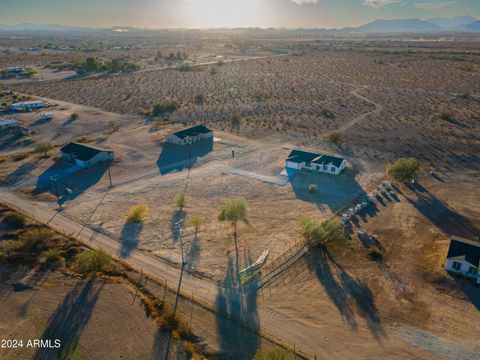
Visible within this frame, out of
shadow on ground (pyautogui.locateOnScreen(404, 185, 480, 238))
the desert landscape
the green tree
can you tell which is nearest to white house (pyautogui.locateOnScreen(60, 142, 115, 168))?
the desert landscape

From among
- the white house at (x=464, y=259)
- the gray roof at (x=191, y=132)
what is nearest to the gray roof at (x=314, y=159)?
the gray roof at (x=191, y=132)

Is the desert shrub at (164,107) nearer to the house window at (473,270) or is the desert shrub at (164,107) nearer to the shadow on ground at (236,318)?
the shadow on ground at (236,318)

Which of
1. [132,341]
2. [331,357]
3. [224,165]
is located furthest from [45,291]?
[224,165]

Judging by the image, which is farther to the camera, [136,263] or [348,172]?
[348,172]

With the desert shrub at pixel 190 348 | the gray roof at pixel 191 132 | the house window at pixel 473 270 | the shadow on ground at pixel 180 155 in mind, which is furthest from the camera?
the gray roof at pixel 191 132

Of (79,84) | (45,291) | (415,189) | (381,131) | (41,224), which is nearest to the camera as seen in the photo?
(45,291)

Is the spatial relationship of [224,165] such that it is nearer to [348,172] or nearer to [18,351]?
[348,172]

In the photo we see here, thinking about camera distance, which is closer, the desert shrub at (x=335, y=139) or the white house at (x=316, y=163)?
the white house at (x=316, y=163)
